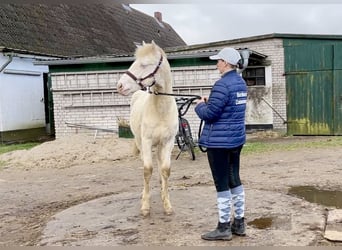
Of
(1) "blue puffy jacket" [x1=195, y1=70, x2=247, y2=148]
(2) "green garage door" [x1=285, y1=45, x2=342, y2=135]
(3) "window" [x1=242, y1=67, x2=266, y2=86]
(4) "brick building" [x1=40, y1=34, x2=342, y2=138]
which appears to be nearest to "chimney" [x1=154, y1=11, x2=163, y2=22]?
(4) "brick building" [x1=40, y1=34, x2=342, y2=138]

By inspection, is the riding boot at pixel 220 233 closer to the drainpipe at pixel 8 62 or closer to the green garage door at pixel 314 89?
the green garage door at pixel 314 89

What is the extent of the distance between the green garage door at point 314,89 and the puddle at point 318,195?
8.12 meters

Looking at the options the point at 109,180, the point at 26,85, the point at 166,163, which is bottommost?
the point at 109,180

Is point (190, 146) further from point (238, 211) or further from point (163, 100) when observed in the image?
point (238, 211)

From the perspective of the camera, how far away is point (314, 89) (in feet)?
45.6

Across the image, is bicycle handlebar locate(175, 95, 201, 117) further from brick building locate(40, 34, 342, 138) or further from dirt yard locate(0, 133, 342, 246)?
brick building locate(40, 34, 342, 138)

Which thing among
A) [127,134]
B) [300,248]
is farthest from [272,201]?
[127,134]

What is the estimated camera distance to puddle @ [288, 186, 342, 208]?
5.34 m

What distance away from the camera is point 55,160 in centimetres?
992

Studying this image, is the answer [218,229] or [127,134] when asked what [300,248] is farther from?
[127,134]

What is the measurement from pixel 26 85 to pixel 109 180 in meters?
8.82

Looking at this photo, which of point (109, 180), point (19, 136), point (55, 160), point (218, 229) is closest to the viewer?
point (218, 229)

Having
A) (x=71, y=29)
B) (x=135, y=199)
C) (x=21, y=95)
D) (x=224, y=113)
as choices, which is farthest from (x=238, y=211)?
(x=71, y=29)

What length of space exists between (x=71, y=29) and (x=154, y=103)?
16.1 metres
